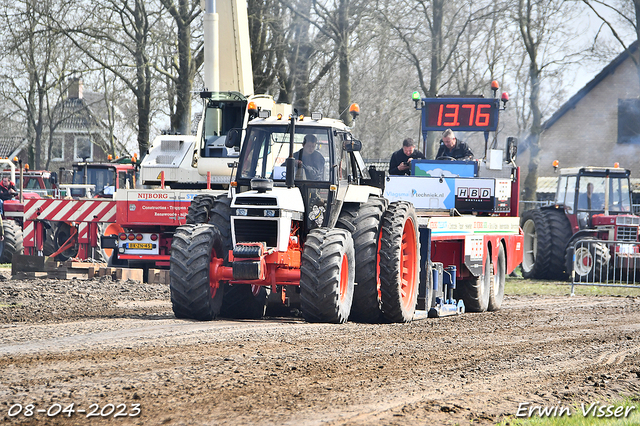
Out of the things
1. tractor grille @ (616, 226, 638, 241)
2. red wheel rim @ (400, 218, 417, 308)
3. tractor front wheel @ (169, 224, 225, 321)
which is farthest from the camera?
tractor grille @ (616, 226, 638, 241)

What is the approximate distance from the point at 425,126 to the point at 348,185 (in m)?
5.31

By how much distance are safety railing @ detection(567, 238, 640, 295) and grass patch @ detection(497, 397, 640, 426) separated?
1362cm

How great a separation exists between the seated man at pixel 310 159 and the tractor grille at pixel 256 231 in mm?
918

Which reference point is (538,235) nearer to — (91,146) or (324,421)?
(324,421)

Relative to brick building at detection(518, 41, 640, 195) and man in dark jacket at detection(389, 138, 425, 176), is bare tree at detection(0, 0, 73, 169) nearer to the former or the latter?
man in dark jacket at detection(389, 138, 425, 176)

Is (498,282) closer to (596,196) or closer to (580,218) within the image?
(580,218)

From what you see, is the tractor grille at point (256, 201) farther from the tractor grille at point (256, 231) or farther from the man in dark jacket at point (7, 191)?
the man in dark jacket at point (7, 191)

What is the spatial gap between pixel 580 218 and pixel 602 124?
2389 centimetres

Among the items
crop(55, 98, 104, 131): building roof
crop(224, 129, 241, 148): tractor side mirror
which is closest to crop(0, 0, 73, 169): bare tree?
crop(55, 98, 104, 131): building roof

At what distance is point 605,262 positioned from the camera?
19453mm

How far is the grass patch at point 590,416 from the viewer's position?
210 inches

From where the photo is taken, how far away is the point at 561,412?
18.5ft

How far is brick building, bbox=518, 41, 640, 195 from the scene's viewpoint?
4238 cm

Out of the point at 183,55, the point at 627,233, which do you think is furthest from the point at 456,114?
the point at 183,55
